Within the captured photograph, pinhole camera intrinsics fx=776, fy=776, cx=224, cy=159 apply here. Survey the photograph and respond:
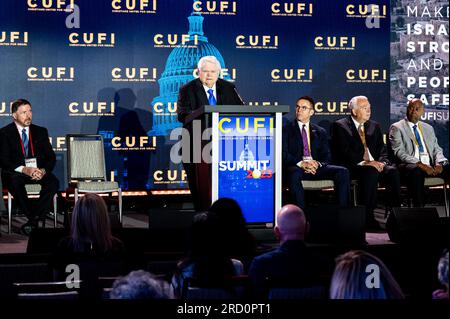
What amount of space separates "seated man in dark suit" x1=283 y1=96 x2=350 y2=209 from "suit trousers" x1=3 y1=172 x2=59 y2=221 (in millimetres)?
2123

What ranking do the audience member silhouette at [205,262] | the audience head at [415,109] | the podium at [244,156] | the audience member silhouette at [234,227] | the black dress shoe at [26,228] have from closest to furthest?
the audience member silhouette at [205,262], the audience member silhouette at [234,227], the podium at [244,156], the black dress shoe at [26,228], the audience head at [415,109]

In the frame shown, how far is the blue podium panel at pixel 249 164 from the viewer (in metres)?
5.41

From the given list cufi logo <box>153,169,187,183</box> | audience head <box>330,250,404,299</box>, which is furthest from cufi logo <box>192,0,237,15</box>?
audience head <box>330,250,404,299</box>

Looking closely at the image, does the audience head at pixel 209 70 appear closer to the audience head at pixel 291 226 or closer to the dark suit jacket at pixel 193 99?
the dark suit jacket at pixel 193 99

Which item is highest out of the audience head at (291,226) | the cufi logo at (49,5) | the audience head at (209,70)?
the cufi logo at (49,5)

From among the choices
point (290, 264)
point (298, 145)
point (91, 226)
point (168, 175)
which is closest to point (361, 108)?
point (298, 145)

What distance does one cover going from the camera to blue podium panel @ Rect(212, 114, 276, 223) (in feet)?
17.7

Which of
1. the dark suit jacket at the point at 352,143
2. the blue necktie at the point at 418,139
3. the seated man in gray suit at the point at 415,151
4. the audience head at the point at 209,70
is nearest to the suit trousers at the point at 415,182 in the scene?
the seated man in gray suit at the point at 415,151

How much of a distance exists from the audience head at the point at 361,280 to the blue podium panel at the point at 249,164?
8.95 feet

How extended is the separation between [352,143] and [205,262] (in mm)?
4255

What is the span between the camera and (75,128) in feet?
27.0

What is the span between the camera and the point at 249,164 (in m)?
5.48

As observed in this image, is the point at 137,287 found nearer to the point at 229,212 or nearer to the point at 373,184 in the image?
the point at 229,212
